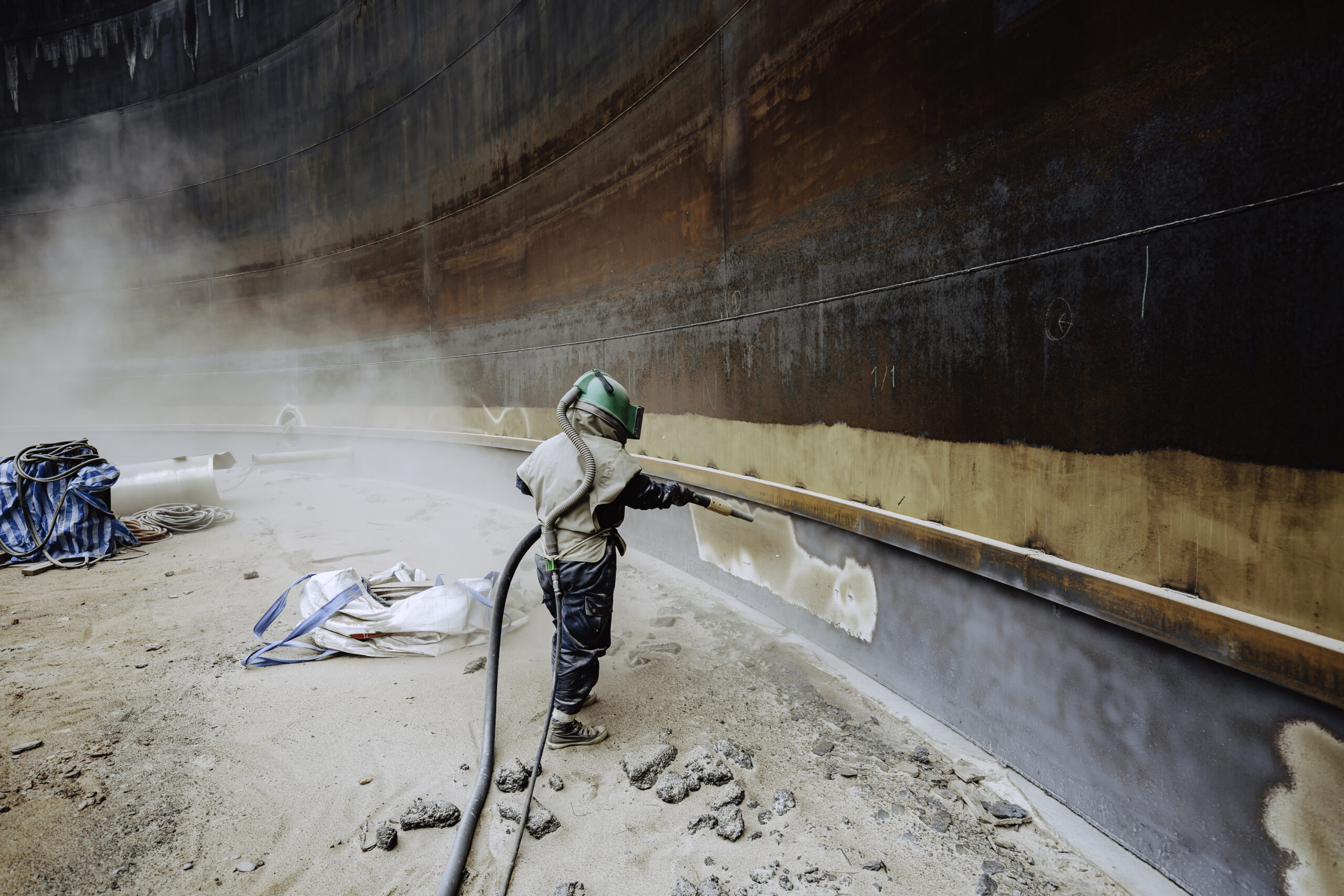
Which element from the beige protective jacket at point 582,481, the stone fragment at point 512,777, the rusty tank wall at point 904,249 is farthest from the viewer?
the beige protective jacket at point 582,481

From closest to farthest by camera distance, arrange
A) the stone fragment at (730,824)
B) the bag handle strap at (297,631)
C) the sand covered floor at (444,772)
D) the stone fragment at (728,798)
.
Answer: the sand covered floor at (444,772), the stone fragment at (730,824), the stone fragment at (728,798), the bag handle strap at (297,631)

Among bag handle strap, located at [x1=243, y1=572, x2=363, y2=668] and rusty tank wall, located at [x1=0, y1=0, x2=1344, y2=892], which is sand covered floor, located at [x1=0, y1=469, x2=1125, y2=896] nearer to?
bag handle strap, located at [x1=243, y1=572, x2=363, y2=668]

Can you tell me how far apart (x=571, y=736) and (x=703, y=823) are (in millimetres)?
747

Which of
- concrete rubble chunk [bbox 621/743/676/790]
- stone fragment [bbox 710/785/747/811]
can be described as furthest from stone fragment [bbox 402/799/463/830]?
stone fragment [bbox 710/785/747/811]

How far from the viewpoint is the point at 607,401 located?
2.58 metres

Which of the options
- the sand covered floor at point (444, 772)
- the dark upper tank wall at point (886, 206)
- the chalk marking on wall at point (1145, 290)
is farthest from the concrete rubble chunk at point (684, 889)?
the chalk marking on wall at point (1145, 290)

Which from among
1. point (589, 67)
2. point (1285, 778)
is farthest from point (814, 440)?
point (589, 67)

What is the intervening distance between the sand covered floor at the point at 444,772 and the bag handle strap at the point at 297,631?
0.25 ft

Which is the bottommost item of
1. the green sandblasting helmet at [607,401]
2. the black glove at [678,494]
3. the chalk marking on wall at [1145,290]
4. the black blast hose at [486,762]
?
the black blast hose at [486,762]

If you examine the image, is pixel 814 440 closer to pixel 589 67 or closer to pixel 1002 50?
pixel 1002 50

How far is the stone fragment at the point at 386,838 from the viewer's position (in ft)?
6.46

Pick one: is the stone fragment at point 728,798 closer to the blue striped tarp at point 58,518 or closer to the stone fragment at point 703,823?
the stone fragment at point 703,823

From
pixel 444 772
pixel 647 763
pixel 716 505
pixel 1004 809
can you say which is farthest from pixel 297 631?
pixel 1004 809

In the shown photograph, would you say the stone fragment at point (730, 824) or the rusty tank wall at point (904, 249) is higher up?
the rusty tank wall at point (904, 249)
